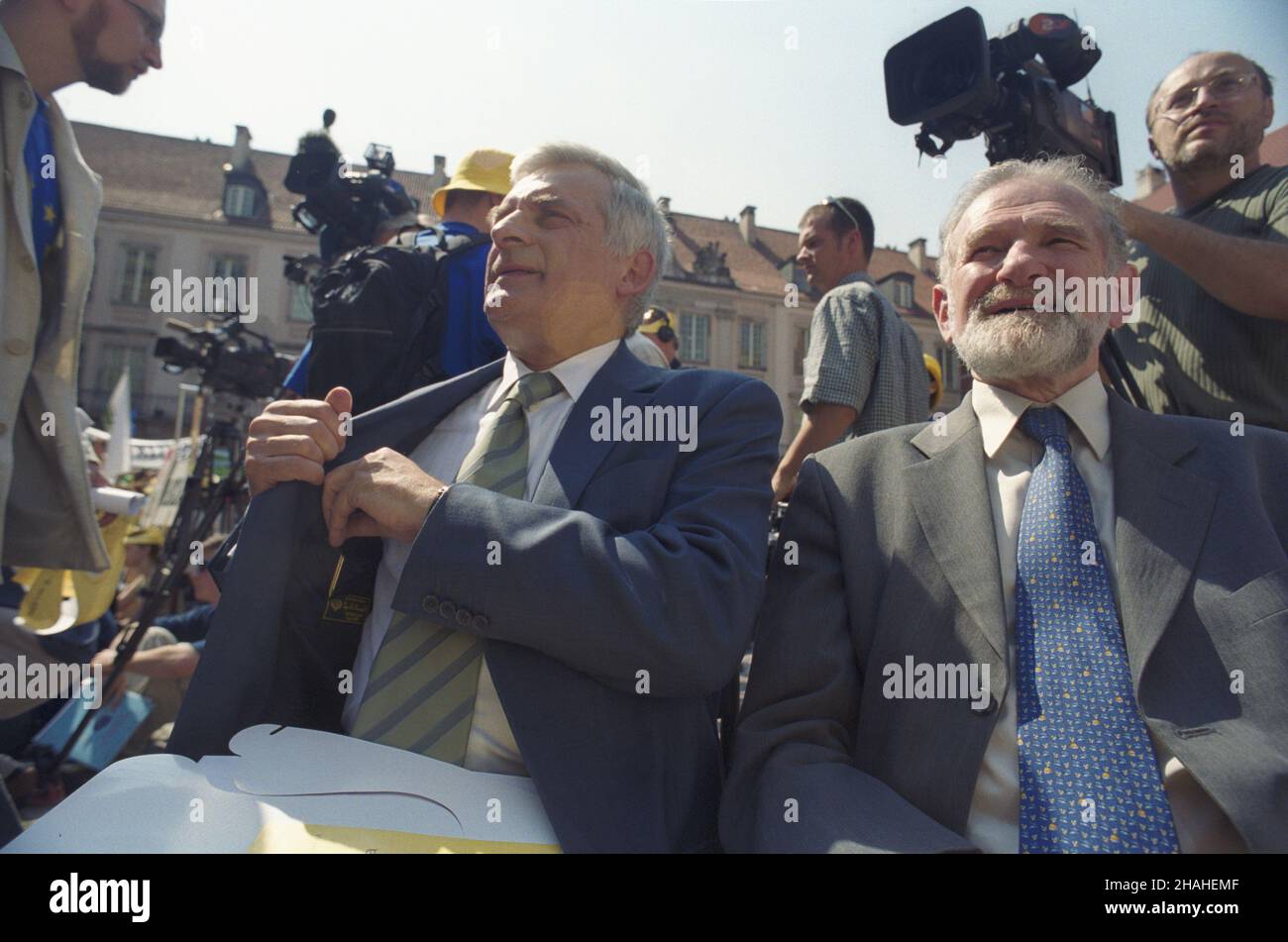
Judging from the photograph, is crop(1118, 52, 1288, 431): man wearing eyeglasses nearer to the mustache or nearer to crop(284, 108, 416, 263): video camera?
the mustache

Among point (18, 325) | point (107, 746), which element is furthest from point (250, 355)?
point (18, 325)

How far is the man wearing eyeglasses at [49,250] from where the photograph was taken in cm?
189

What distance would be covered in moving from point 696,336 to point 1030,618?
32.2m

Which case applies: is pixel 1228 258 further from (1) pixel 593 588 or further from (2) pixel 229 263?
(2) pixel 229 263

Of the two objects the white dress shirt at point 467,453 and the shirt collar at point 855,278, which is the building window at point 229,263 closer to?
the shirt collar at point 855,278

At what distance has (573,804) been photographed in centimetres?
134

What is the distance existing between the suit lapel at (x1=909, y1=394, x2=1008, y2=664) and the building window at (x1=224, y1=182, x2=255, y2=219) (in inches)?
1407

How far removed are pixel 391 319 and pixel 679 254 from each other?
108 feet

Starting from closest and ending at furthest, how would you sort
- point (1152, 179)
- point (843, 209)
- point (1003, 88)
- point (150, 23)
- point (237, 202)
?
1. point (150, 23)
2. point (1003, 88)
3. point (843, 209)
4. point (1152, 179)
5. point (237, 202)

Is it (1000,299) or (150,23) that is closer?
(1000,299)

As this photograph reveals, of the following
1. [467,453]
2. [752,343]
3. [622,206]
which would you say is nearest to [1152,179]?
[622,206]

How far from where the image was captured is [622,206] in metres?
2.08

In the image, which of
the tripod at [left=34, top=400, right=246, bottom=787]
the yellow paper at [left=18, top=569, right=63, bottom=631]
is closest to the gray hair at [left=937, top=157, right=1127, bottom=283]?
the yellow paper at [left=18, top=569, right=63, bottom=631]
